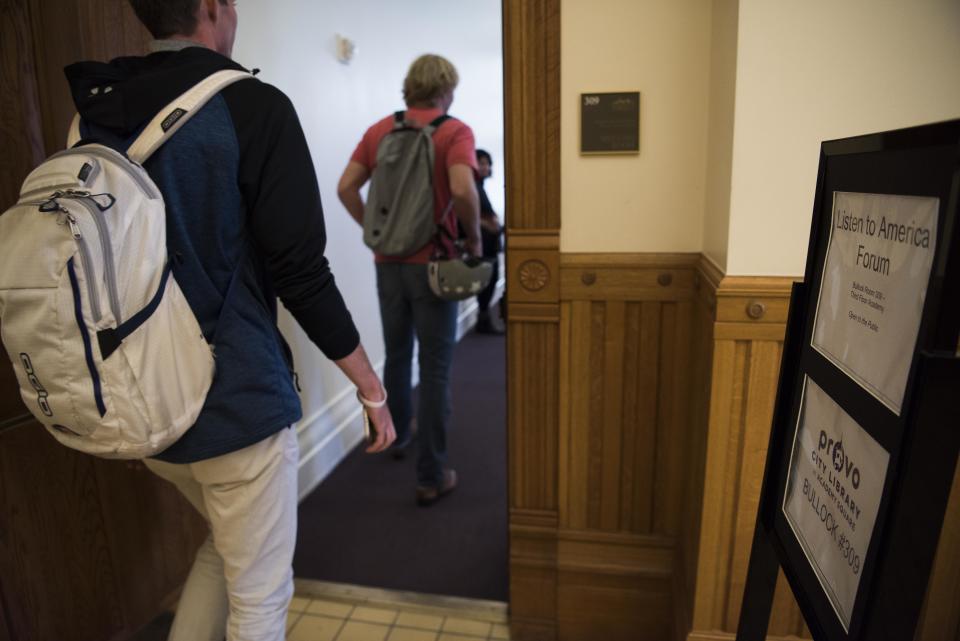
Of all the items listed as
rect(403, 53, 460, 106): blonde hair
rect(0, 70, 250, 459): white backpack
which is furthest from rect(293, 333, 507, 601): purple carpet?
rect(403, 53, 460, 106): blonde hair

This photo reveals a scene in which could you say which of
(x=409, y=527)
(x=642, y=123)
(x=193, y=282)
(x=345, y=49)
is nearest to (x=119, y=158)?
(x=193, y=282)

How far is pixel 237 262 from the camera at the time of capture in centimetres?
110

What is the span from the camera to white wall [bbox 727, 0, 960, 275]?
1118mm

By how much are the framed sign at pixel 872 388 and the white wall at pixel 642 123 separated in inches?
29.0

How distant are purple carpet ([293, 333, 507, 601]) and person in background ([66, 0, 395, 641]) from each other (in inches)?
33.8

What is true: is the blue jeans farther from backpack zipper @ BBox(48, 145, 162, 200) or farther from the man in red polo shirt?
backpack zipper @ BBox(48, 145, 162, 200)

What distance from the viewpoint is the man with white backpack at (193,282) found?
922 millimetres

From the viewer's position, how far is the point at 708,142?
1.43 metres

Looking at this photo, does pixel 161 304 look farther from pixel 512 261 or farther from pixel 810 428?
pixel 810 428

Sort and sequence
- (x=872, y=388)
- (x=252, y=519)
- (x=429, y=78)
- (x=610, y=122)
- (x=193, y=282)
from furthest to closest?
(x=429, y=78)
(x=610, y=122)
(x=252, y=519)
(x=193, y=282)
(x=872, y=388)

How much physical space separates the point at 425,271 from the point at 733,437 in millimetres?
1209

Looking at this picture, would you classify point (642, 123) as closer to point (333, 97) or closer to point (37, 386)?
point (37, 386)

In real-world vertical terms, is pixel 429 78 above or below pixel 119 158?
above

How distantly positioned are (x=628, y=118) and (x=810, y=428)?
899 mm
